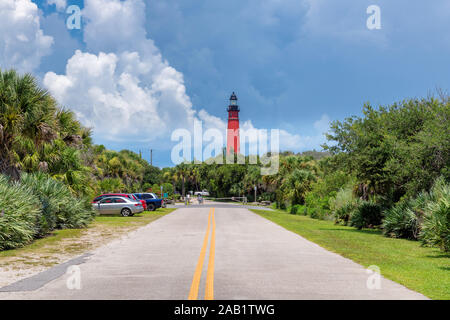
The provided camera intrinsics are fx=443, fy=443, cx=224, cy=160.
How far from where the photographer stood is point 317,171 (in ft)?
186

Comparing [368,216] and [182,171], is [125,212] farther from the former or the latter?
[182,171]

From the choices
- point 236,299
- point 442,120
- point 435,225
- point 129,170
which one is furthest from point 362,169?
point 129,170

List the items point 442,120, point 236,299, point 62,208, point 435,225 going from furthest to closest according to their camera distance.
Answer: point 62,208
point 442,120
point 435,225
point 236,299

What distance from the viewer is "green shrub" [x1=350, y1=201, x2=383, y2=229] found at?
944 inches

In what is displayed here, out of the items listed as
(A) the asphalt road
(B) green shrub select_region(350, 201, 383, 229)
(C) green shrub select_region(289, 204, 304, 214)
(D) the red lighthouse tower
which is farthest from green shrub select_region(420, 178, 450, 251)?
(D) the red lighthouse tower

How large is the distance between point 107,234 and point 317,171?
135ft

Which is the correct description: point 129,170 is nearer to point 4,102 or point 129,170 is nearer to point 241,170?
point 241,170

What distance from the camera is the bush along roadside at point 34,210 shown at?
14.2 m

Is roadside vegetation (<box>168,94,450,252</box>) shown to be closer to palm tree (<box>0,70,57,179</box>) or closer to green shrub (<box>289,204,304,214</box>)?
green shrub (<box>289,204,304,214</box>)

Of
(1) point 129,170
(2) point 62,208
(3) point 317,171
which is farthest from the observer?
(1) point 129,170

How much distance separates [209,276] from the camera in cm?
898

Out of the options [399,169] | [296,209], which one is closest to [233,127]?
[296,209]

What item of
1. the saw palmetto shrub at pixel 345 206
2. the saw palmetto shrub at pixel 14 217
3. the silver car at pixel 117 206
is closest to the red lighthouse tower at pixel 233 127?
the silver car at pixel 117 206
